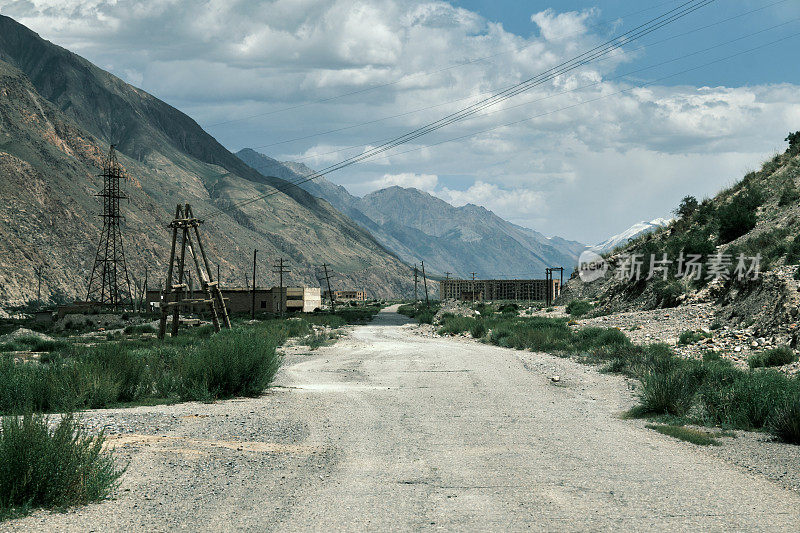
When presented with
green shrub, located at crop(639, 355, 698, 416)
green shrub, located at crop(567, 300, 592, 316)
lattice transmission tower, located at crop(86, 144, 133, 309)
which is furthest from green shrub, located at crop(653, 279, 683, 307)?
lattice transmission tower, located at crop(86, 144, 133, 309)

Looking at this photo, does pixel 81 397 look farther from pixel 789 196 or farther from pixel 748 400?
pixel 789 196

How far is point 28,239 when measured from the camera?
10875cm

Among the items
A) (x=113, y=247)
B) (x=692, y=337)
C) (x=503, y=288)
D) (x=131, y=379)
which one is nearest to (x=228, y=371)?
(x=131, y=379)

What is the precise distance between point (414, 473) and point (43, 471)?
412 centimetres

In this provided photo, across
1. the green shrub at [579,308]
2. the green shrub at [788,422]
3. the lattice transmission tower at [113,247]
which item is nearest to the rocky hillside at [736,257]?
the green shrub at [579,308]

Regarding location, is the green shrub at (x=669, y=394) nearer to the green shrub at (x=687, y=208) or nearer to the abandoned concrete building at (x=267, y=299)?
the green shrub at (x=687, y=208)

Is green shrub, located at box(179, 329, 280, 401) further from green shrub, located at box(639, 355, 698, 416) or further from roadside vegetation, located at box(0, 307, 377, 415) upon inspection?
green shrub, located at box(639, 355, 698, 416)

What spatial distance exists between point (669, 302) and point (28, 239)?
107 metres

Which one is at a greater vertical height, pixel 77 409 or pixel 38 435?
pixel 38 435

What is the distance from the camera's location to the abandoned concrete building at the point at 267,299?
107438 mm

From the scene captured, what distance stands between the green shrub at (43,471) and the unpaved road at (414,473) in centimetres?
21

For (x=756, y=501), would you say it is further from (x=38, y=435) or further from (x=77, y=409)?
(x=77, y=409)

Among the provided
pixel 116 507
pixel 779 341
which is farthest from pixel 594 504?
pixel 779 341

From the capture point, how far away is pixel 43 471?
640 centimetres
